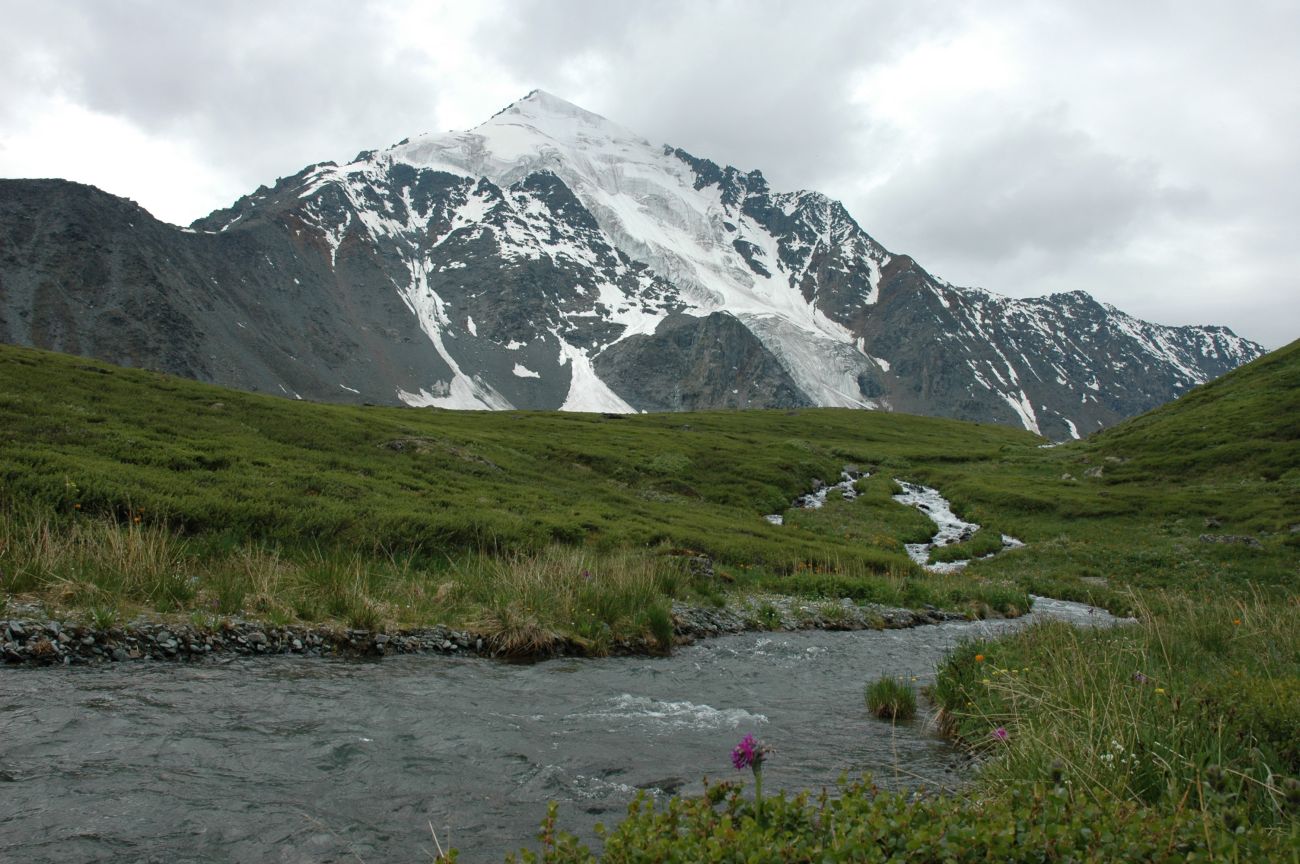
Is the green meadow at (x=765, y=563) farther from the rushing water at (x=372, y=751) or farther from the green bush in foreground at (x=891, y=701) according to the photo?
the rushing water at (x=372, y=751)

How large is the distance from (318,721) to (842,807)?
22.6ft

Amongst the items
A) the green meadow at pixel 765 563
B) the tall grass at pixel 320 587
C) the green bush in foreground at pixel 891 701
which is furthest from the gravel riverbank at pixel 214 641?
the green bush in foreground at pixel 891 701

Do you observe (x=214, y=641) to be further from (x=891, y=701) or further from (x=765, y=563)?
(x=765, y=563)

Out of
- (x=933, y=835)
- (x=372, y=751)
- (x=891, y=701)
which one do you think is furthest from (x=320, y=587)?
(x=933, y=835)

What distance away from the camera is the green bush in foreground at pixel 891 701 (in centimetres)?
1116

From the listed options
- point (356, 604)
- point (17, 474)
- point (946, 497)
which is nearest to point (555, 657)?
point (356, 604)

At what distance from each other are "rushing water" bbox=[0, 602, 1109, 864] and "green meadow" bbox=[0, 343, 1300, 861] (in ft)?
4.77

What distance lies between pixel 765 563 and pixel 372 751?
23888 millimetres

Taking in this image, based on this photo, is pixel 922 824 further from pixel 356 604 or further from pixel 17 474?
pixel 17 474

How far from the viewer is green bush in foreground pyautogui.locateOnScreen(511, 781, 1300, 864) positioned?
410 cm

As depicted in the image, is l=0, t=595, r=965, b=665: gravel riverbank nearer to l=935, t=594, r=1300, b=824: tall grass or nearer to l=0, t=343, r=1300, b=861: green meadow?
l=0, t=343, r=1300, b=861: green meadow

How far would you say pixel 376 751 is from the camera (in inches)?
327

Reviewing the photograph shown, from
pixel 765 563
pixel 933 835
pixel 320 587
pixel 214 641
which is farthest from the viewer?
pixel 765 563

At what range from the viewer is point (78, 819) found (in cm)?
621
